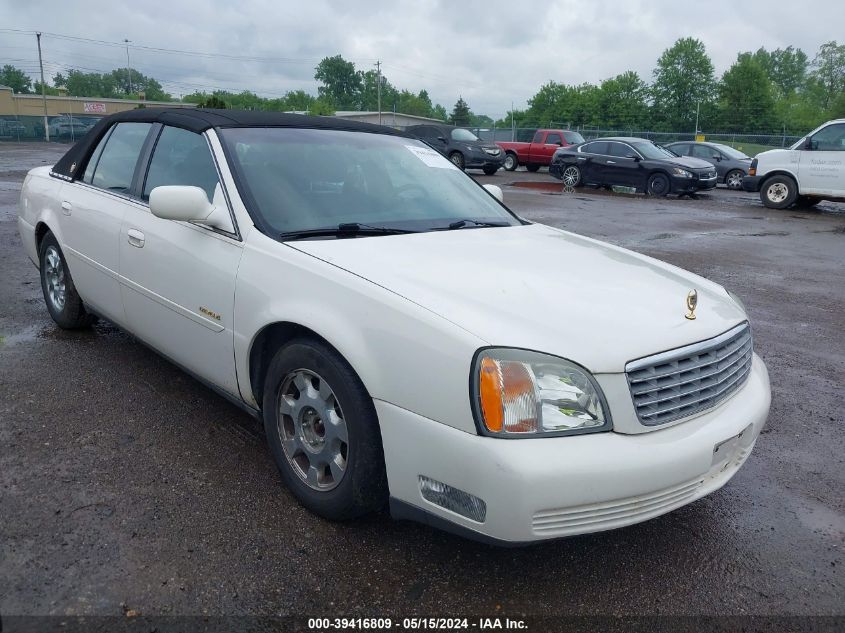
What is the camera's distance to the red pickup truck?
82.9 feet

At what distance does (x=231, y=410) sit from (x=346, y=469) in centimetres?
148

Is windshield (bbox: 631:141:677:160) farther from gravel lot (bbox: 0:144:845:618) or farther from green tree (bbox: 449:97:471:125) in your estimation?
green tree (bbox: 449:97:471:125)

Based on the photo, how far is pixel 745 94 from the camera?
257ft

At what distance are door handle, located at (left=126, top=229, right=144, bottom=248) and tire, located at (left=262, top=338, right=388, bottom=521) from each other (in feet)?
4.16

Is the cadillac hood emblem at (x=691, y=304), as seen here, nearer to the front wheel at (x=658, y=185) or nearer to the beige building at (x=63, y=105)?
the front wheel at (x=658, y=185)

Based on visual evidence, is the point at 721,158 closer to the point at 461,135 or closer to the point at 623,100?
the point at 461,135

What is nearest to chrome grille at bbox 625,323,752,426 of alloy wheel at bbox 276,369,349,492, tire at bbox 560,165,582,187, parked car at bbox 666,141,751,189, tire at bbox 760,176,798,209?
alloy wheel at bbox 276,369,349,492

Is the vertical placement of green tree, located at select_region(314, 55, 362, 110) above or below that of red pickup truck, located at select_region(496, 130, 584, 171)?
above

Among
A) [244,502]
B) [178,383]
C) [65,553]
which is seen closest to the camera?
[65,553]

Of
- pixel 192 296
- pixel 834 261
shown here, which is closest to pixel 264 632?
pixel 192 296

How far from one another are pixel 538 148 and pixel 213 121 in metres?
23.6

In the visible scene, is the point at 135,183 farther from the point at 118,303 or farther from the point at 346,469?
the point at 346,469

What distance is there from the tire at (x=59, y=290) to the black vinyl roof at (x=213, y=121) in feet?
1.82

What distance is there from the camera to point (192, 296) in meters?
3.18
